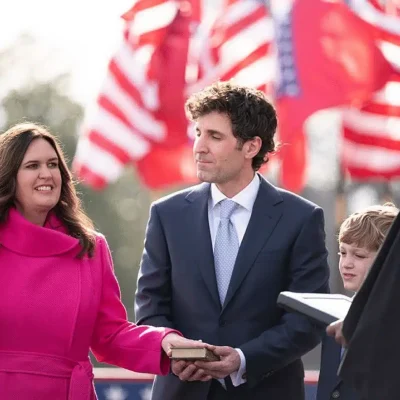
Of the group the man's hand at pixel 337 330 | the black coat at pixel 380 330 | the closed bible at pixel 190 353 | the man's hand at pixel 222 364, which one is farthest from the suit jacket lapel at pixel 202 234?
the black coat at pixel 380 330

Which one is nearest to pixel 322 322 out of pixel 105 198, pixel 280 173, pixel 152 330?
pixel 152 330

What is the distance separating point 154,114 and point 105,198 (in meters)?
33.3

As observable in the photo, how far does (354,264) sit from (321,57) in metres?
8.65

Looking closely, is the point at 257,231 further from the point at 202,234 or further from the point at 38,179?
the point at 38,179

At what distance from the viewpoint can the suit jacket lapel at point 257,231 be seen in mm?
6242

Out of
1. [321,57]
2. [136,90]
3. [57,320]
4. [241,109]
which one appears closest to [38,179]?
[57,320]

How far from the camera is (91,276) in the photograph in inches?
237

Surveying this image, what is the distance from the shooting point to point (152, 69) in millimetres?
14242

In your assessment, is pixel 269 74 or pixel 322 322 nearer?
pixel 322 322

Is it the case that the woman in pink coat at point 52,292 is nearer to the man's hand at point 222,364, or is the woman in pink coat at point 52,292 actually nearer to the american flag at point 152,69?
the man's hand at point 222,364

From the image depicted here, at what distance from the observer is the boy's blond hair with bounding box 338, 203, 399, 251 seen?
19.4 feet

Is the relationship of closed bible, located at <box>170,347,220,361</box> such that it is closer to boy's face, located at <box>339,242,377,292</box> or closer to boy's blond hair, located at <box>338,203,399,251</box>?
boy's face, located at <box>339,242,377,292</box>

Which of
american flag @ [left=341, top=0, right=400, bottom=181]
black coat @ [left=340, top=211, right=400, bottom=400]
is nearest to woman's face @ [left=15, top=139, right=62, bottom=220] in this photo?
black coat @ [left=340, top=211, right=400, bottom=400]

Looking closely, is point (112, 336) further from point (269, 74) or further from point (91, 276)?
point (269, 74)
